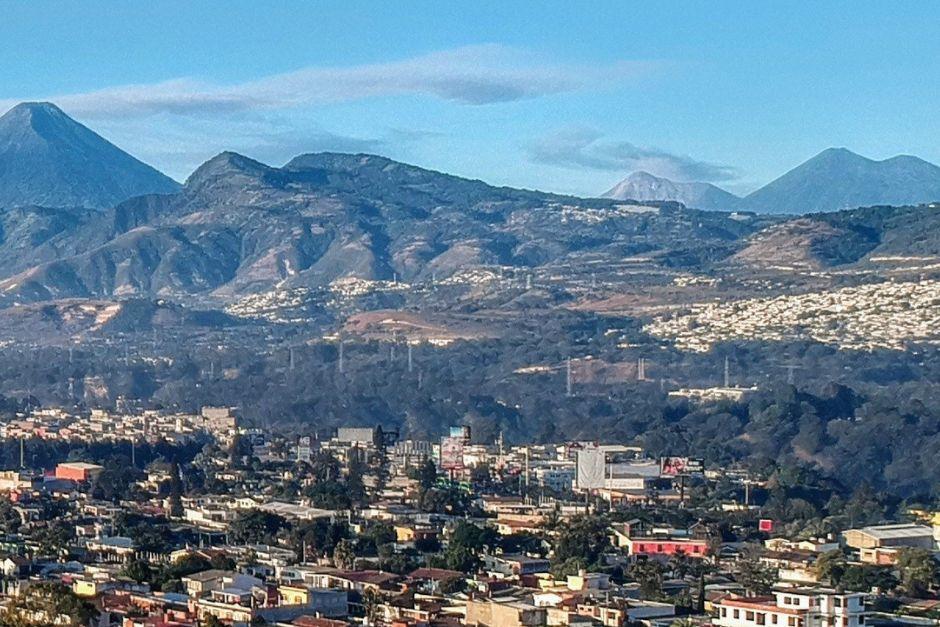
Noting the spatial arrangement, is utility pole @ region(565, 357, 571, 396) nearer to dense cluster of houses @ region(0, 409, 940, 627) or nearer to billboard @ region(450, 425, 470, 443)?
billboard @ region(450, 425, 470, 443)

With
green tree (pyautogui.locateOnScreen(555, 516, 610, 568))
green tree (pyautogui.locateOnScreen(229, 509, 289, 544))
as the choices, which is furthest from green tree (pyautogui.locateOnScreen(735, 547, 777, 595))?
green tree (pyautogui.locateOnScreen(229, 509, 289, 544))

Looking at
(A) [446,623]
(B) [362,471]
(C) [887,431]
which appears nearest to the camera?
(A) [446,623]

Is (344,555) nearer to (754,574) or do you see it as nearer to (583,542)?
(583,542)

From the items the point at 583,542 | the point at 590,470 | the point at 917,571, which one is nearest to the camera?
the point at 917,571

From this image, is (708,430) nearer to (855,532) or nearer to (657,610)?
(855,532)

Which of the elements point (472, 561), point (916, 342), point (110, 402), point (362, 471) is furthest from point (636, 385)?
point (472, 561)

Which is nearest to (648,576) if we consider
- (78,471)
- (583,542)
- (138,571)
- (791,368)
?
(583,542)

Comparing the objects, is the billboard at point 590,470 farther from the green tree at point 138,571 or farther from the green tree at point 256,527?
the green tree at point 138,571
